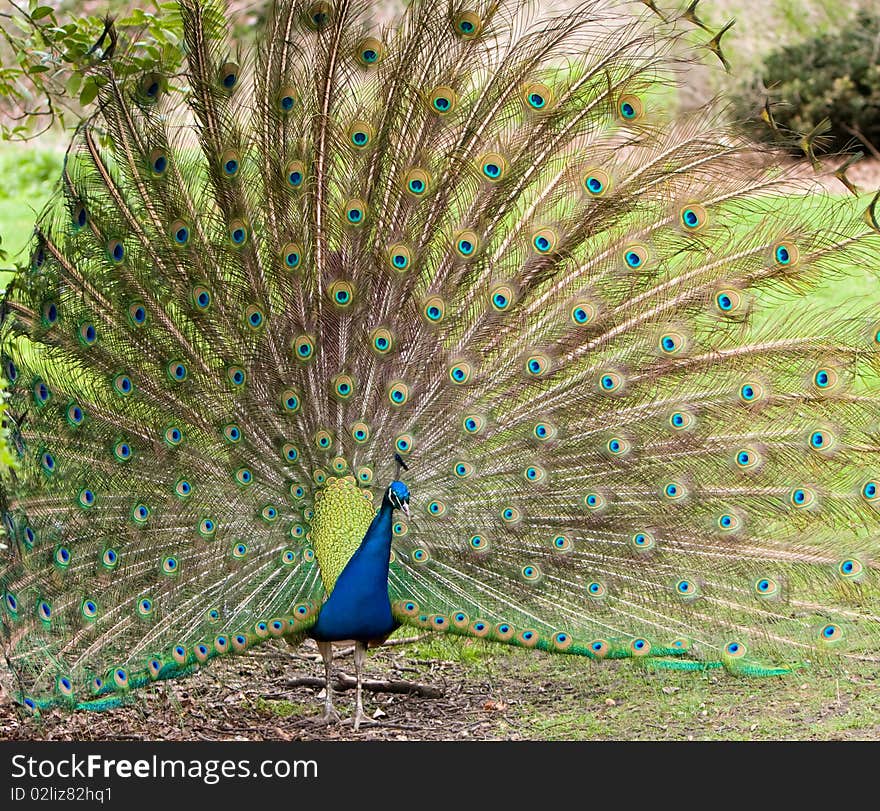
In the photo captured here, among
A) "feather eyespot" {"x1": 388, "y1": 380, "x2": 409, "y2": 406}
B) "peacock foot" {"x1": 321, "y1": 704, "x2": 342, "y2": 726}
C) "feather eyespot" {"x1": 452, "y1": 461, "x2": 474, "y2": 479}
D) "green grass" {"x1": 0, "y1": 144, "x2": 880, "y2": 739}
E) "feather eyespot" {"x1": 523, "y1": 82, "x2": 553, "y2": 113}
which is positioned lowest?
"green grass" {"x1": 0, "y1": 144, "x2": 880, "y2": 739}

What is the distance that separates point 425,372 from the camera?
12.9 feet

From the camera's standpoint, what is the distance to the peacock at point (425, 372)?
12.0 feet

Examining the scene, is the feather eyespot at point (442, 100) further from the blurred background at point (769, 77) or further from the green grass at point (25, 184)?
Result: the green grass at point (25, 184)

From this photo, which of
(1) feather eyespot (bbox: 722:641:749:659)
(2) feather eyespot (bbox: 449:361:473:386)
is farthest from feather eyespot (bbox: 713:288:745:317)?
(1) feather eyespot (bbox: 722:641:749:659)

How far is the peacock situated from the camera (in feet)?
12.0

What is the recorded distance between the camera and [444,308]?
153 inches

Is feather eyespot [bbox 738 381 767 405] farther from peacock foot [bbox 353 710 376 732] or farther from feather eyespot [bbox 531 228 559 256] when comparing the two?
peacock foot [bbox 353 710 376 732]

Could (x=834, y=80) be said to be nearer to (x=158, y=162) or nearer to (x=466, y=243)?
(x=466, y=243)

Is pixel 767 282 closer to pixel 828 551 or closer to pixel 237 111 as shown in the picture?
pixel 828 551

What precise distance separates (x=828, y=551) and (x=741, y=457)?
0.40m

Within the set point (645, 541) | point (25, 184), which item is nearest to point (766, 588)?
point (645, 541)

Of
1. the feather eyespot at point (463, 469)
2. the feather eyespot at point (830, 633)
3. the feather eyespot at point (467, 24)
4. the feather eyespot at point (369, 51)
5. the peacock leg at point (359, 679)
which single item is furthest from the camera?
the peacock leg at point (359, 679)

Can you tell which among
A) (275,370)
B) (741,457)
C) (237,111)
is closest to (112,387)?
(275,370)

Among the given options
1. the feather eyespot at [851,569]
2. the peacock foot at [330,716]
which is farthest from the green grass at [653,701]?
the feather eyespot at [851,569]
